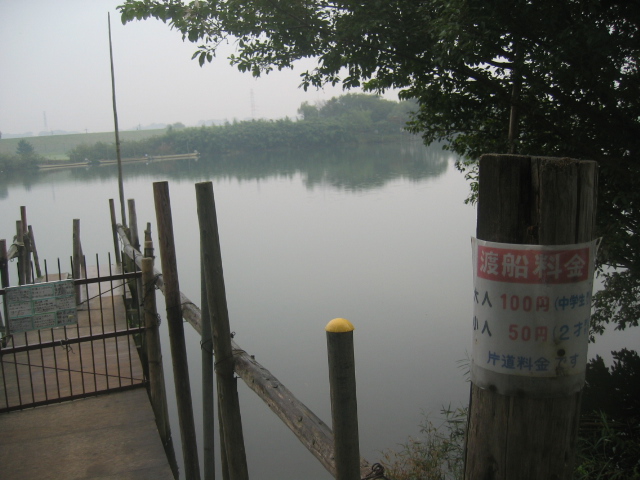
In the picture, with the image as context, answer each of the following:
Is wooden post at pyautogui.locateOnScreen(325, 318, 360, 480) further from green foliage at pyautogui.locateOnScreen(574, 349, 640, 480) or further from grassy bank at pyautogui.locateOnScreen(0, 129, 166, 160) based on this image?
grassy bank at pyautogui.locateOnScreen(0, 129, 166, 160)

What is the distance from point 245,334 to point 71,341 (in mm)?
7380

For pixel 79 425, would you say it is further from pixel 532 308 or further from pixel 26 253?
pixel 26 253

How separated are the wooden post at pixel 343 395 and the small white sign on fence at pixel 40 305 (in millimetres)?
3044

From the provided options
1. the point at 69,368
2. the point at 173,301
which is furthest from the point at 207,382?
the point at 69,368

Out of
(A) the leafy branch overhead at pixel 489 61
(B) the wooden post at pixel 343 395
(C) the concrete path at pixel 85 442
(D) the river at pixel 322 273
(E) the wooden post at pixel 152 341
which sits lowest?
(D) the river at pixel 322 273

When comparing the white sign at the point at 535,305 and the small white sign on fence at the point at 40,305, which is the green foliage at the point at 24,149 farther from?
the white sign at the point at 535,305

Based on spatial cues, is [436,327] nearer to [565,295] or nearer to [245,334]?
[245,334]

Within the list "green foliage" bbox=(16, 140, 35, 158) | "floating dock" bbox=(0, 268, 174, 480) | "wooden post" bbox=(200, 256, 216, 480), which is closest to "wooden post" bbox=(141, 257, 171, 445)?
"floating dock" bbox=(0, 268, 174, 480)

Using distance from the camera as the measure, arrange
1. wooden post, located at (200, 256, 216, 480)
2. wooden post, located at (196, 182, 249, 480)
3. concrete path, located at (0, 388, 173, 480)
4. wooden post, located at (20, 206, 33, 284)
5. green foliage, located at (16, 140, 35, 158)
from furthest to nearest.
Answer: green foliage, located at (16, 140, 35, 158) < wooden post, located at (20, 206, 33, 284) < concrete path, located at (0, 388, 173, 480) < wooden post, located at (200, 256, 216, 480) < wooden post, located at (196, 182, 249, 480)

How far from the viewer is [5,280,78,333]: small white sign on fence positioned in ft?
13.3

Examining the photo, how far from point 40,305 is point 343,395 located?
3.25 metres

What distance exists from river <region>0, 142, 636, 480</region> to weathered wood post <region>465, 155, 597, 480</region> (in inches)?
223

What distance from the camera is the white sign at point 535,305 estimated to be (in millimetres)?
976

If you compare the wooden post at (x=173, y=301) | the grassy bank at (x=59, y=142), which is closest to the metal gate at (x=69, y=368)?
the wooden post at (x=173, y=301)
